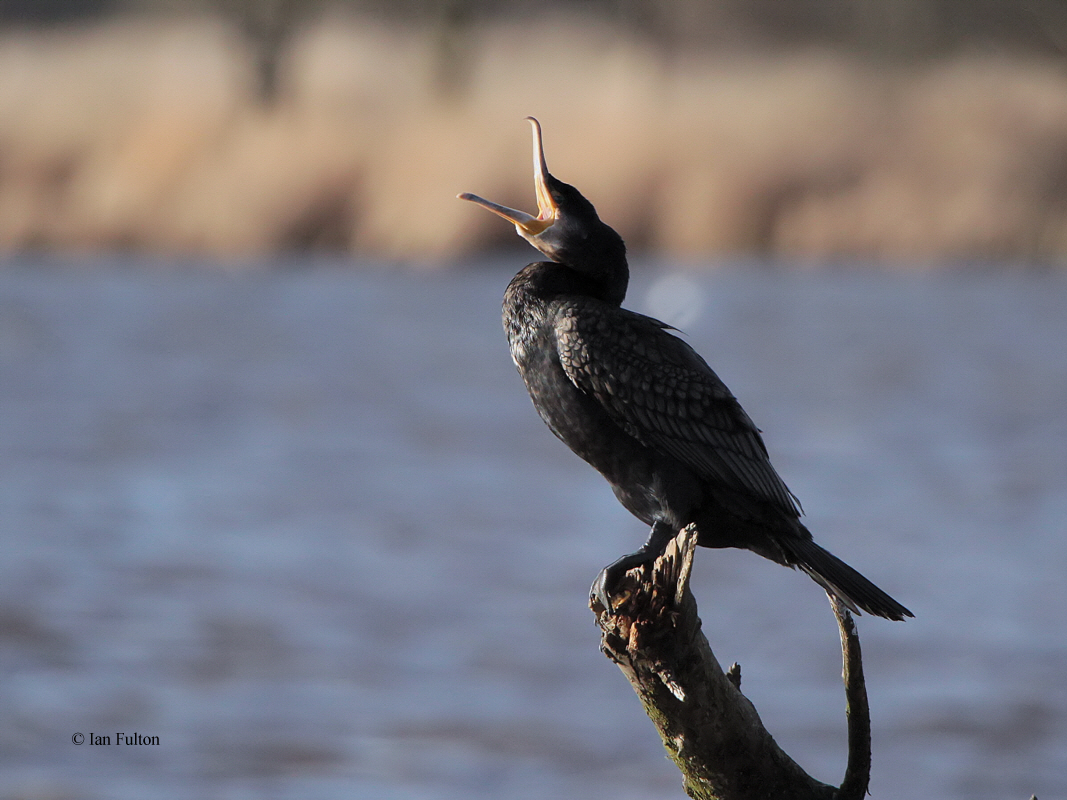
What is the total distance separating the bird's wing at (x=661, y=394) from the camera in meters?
3.37

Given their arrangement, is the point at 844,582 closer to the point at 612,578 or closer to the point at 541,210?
the point at 612,578

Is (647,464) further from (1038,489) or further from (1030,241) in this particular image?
(1030,241)

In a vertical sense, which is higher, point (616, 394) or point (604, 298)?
point (604, 298)

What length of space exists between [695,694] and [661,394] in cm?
69

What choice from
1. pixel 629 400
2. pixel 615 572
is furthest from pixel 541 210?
pixel 615 572

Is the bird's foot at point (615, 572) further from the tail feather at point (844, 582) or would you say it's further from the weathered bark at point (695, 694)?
the tail feather at point (844, 582)

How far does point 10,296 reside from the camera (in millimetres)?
23984

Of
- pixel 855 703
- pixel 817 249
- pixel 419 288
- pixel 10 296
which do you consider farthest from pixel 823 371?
pixel 855 703

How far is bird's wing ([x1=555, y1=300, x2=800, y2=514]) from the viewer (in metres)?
3.37

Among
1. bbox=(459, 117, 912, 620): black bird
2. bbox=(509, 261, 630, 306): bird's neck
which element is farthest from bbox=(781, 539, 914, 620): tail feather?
bbox=(509, 261, 630, 306): bird's neck

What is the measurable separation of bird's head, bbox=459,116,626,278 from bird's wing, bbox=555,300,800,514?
11cm

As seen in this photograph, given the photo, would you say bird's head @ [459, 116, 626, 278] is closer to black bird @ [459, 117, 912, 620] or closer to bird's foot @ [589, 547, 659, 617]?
black bird @ [459, 117, 912, 620]

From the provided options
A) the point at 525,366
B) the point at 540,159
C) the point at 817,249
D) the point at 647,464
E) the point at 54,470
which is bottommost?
the point at 647,464

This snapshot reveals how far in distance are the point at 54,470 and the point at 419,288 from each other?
12.8 metres
